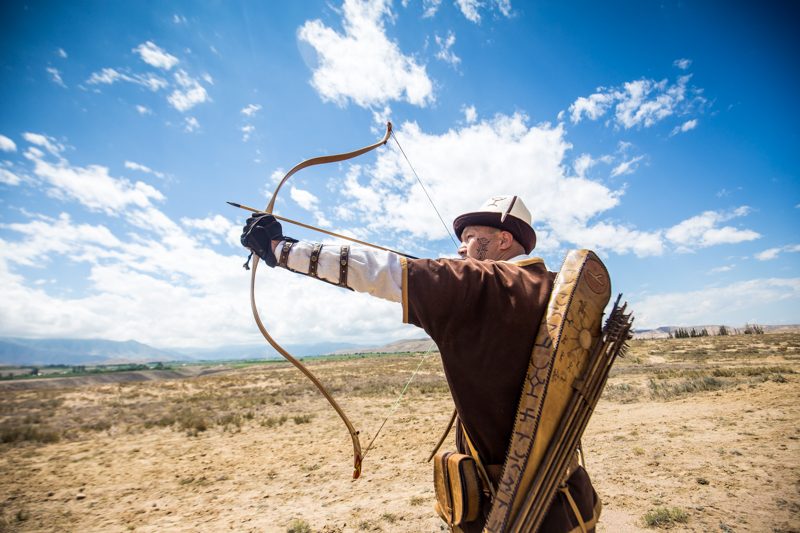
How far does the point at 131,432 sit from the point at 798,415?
60.1 ft

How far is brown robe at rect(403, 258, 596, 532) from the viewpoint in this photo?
1.42 meters

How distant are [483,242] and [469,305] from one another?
26.9 inches

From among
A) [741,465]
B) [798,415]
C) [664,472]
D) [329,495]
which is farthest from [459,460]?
[798,415]

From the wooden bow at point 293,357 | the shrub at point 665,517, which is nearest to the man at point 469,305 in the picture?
the wooden bow at point 293,357

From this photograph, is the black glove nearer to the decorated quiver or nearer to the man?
the man

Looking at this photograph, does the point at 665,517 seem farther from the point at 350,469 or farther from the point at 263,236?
the point at 263,236

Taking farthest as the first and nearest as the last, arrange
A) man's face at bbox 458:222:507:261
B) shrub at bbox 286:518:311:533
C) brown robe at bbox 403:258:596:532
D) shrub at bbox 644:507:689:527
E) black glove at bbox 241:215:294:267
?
shrub at bbox 286:518:311:533
shrub at bbox 644:507:689:527
man's face at bbox 458:222:507:261
black glove at bbox 241:215:294:267
brown robe at bbox 403:258:596:532

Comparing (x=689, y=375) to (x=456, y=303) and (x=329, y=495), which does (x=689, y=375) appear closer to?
(x=329, y=495)

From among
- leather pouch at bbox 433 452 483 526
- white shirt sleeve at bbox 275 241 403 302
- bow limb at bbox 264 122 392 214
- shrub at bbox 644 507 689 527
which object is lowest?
shrub at bbox 644 507 689 527

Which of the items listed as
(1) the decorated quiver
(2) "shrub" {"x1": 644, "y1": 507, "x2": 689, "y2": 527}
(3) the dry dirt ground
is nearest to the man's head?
(1) the decorated quiver

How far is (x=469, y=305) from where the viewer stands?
146 cm

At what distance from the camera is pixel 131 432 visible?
473 inches

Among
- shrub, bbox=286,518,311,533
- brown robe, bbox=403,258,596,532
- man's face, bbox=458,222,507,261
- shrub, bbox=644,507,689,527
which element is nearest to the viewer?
brown robe, bbox=403,258,596,532

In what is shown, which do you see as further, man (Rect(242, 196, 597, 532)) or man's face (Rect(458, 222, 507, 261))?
man's face (Rect(458, 222, 507, 261))
